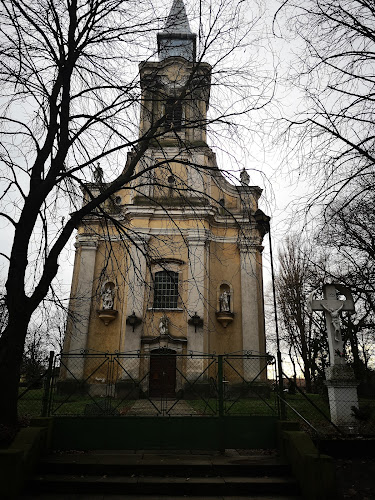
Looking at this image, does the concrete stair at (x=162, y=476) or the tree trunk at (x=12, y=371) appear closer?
the concrete stair at (x=162, y=476)

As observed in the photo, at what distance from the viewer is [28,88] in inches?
275

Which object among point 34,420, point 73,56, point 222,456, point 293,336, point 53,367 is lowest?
point 222,456

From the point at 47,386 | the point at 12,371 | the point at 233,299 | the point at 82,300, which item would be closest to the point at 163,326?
the point at 233,299

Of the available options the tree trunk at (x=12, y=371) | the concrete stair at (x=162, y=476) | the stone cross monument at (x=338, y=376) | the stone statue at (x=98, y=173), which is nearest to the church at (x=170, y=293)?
the stone cross monument at (x=338, y=376)

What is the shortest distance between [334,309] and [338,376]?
189 cm

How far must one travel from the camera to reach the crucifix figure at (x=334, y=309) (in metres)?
10.1

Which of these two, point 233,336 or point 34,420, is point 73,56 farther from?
point 233,336

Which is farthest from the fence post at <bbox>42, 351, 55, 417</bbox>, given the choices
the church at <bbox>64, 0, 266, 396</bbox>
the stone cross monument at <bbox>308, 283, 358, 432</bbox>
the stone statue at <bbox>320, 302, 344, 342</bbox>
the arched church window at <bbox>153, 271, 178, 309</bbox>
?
the arched church window at <bbox>153, 271, 178, 309</bbox>

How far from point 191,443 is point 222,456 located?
2.11ft

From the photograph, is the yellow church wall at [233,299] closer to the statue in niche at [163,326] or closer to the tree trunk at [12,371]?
the statue in niche at [163,326]

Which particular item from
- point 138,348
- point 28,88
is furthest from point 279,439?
point 138,348

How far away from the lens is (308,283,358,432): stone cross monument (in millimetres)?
9336

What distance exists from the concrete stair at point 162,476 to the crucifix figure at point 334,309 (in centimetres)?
425

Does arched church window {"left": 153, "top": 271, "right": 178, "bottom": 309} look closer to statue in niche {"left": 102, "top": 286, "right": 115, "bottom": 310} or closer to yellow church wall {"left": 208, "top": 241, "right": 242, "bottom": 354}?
yellow church wall {"left": 208, "top": 241, "right": 242, "bottom": 354}
